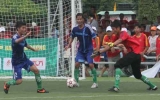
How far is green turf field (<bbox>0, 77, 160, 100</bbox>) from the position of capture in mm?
11570

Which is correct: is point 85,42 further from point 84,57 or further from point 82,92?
point 82,92

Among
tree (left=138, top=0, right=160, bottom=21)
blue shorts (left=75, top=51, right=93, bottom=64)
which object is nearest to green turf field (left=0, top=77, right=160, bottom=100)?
blue shorts (left=75, top=51, right=93, bottom=64)

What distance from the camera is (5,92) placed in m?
12.7

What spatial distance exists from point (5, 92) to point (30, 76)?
4.82 meters

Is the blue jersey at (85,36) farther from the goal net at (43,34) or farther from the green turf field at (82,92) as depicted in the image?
the goal net at (43,34)

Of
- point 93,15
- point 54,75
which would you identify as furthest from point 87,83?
point 93,15

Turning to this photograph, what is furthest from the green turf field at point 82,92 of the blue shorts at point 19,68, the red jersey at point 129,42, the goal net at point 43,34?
the goal net at point 43,34

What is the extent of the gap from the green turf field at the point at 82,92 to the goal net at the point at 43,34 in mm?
1595

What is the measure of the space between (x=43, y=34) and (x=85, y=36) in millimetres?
3906

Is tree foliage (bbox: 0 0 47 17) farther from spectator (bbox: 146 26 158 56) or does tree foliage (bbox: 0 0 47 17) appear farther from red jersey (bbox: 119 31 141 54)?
red jersey (bbox: 119 31 141 54)

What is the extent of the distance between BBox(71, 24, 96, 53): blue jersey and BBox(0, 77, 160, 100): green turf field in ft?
3.48

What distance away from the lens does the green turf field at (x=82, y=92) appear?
1157cm

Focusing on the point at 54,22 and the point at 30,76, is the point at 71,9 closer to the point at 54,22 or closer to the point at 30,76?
the point at 54,22

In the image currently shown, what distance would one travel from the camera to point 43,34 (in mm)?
17828
